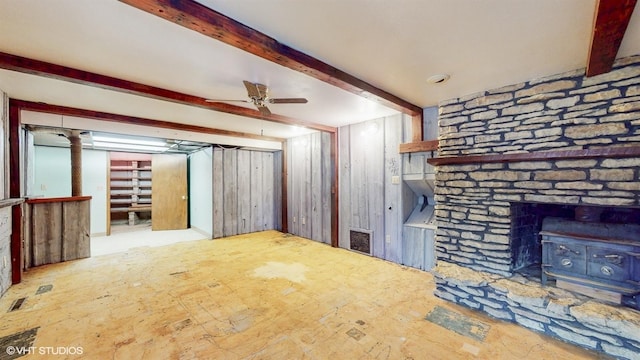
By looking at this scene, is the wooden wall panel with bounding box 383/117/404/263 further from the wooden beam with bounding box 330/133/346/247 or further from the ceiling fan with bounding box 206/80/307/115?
the ceiling fan with bounding box 206/80/307/115

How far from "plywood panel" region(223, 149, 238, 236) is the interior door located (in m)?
1.73

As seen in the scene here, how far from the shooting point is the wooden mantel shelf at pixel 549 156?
6.34 feet

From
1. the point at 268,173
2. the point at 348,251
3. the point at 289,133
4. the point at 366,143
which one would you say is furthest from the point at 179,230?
the point at 366,143

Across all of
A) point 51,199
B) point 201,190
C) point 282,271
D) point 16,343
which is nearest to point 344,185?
point 282,271

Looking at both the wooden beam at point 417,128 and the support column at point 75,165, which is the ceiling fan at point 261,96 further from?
the support column at point 75,165

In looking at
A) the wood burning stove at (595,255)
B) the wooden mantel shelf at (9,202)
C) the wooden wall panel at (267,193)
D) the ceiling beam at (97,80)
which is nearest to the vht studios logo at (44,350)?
the wooden mantel shelf at (9,202)

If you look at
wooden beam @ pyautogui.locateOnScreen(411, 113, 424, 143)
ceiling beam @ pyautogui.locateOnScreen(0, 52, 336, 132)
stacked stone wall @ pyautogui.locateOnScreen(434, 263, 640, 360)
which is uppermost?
ceiling beam @ pyautogui.locateOnScreen(0, 52, 336, 132)

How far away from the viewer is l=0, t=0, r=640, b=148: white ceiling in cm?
154

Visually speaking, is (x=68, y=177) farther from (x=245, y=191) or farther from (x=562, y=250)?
(x=562, y=250)

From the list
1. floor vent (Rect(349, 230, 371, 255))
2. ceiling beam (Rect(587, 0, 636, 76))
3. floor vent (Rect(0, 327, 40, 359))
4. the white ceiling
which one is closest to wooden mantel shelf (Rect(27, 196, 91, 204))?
the white ceiling

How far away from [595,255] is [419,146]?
6.68 ft

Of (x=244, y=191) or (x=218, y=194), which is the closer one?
(x=218, y=194)

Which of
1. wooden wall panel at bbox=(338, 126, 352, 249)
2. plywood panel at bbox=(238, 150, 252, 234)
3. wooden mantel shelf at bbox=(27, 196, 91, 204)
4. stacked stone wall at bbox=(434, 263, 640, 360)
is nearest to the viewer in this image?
stacked stone wall at bbox=(434, 263, 640, 360)

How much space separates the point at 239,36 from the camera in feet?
5.54
